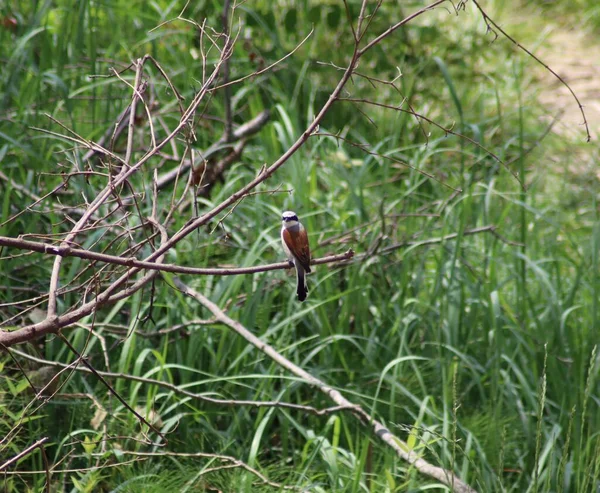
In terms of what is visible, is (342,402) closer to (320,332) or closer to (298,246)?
(320,332)

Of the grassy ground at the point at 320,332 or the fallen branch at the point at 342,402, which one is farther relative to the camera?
the grassy ground at the point at 320,332

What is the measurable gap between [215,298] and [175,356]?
272 millimetres

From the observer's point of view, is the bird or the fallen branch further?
the fallen branch

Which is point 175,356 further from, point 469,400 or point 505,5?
point 505,5

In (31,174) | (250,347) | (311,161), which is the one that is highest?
(311,161)

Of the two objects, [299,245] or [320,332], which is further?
[320,332]

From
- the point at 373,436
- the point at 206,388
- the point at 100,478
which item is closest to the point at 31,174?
the point at 206,388

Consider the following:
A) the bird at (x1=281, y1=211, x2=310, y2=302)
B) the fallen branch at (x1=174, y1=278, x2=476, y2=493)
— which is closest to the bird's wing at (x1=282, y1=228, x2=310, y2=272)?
the bird at (x1=281, y1=211, x2=310, y2=302)

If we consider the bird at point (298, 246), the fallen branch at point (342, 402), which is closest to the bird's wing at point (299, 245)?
the bird at point (298, 246)

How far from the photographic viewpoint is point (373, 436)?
2871 mm

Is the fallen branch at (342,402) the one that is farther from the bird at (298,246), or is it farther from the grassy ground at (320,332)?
the bird at (298,246)

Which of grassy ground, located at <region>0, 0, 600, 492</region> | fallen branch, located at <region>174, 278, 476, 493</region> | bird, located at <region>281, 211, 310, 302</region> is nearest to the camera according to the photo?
bird, located at <region>281, 211, 310, 302</region>

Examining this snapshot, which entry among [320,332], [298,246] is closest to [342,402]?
[320,332]

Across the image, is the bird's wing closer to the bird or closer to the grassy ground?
the bird
